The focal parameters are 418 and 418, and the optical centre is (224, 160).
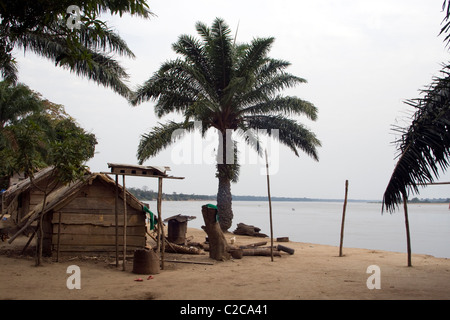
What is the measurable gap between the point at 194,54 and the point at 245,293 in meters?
13.1

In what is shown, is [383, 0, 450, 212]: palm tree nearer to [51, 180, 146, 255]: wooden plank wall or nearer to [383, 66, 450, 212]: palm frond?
[383, 66, 450, 212]: palm frond

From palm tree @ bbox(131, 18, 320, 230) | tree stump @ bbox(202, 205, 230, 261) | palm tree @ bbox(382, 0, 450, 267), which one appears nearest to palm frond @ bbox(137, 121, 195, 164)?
palm tree @ bbox(131, 18, 320, 230)

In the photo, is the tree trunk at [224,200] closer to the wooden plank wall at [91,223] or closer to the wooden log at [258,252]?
the wooden log at [258,252]

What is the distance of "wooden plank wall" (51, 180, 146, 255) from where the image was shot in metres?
10.3

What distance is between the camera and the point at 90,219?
10.5 meters

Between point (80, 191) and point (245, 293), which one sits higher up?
point (80, 191)

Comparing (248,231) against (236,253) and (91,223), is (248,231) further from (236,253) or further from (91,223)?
(91,223)

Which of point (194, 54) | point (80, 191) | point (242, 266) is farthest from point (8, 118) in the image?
point (242, 266)

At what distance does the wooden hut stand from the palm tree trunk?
8664mm

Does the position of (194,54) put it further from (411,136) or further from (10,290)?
(10,290)

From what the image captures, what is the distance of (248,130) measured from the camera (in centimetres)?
2055

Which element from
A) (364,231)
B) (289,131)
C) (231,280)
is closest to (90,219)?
(231,280)

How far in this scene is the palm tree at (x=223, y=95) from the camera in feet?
55.4
